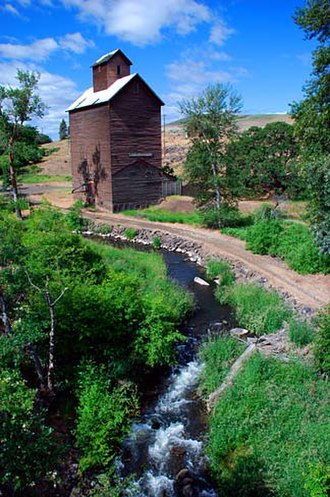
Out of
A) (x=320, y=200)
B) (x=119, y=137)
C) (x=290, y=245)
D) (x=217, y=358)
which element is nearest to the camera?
(x=217, y=358)

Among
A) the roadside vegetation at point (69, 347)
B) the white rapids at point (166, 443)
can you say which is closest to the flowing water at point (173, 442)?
the white rapids at point (166, 443)

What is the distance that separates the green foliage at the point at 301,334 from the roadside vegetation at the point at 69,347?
3444 millimetres

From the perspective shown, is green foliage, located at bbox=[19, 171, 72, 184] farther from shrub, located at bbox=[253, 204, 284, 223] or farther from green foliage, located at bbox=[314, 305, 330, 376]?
green foliage, located at bbox=[314, 305, 330, 376]

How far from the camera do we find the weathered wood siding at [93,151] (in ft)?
108

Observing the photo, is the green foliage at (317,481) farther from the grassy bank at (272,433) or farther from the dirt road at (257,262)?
the dirt road at (257,262)

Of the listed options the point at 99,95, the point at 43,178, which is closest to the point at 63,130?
the point at 43,178

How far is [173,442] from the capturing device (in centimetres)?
946

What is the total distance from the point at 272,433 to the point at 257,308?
6717mm

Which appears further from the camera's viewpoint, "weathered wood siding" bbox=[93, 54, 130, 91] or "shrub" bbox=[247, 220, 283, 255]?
"weathered wood siding" bbox=[93, 54, 130, 91]

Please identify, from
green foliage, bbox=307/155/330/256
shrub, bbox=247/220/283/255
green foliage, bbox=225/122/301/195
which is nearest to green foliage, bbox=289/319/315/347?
green foliage, bbox=307/155/330/256

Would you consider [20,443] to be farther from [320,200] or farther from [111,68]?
[111,68]

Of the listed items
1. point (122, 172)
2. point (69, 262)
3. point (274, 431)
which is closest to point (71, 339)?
point (69, 262)

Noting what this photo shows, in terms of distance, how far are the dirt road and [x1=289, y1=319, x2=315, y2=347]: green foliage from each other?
3133mm

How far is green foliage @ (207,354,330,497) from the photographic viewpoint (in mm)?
7672
